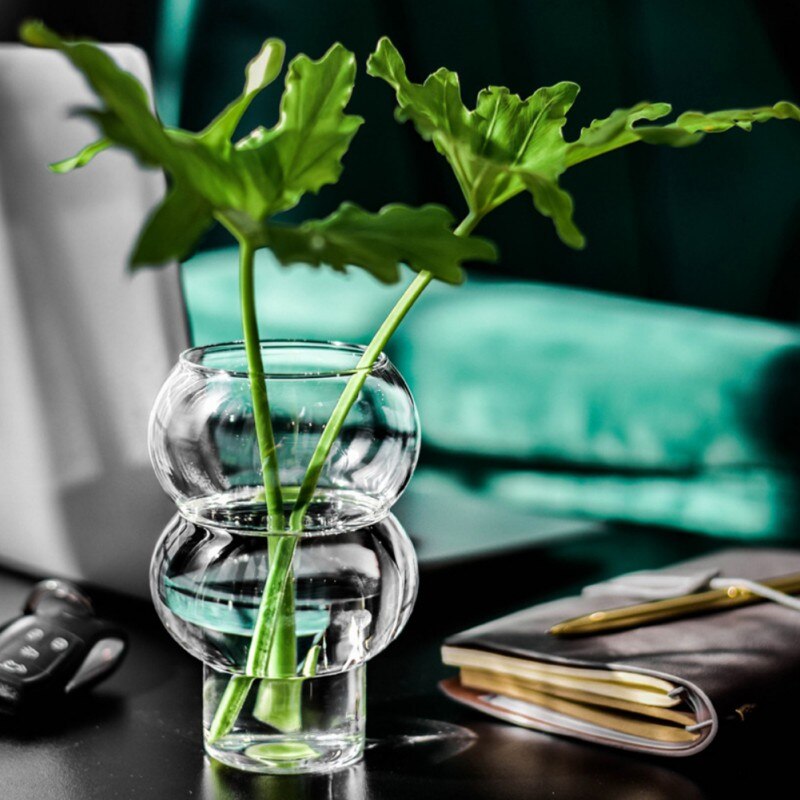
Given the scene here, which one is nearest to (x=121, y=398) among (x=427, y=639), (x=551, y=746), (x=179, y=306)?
(x=179, y=306)

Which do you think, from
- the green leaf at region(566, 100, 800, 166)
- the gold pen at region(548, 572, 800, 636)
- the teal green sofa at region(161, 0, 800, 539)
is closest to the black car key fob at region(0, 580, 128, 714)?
the gold pen at region(548, 572, 800, 636)

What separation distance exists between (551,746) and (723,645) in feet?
0.35

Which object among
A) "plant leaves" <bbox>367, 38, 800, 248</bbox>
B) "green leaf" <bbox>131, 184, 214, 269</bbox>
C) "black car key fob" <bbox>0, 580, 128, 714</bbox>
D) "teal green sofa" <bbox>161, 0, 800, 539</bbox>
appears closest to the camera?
"green leaf" <bbox>131, 184, 214, 269</bbox>

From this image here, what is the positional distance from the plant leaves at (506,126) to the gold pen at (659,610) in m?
0.25

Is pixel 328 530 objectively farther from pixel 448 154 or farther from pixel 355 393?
pixel 448 154

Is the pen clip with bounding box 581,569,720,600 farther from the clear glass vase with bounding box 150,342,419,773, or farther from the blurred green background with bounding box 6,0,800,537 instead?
the blurred green background with bounding box 6,0,800,537

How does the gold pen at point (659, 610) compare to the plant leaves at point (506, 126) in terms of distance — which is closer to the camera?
the plant leaves at point (506, 126)

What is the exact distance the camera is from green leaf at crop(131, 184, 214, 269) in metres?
0.41

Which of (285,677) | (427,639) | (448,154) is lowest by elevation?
(427,639)

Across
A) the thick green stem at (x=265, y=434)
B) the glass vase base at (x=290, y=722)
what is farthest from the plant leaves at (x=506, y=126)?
the glass vase base at (x=290, y=722)

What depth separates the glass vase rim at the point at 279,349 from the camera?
0.57m

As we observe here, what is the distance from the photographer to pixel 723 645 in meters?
0.67

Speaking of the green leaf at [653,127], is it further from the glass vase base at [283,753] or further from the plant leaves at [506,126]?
the glass vase base at [283,753]

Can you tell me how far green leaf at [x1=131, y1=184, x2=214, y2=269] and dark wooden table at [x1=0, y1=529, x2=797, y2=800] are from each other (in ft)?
0.95
